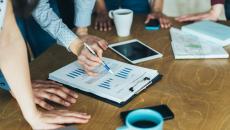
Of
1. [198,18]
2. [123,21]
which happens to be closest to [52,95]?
[123,21]

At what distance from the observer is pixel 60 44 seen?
1579 mm

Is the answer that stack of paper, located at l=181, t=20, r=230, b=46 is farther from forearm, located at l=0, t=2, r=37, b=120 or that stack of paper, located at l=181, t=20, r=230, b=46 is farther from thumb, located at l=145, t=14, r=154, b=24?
forearm, located at l=0, t=2, r=37, b=120

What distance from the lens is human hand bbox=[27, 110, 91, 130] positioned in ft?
3.45

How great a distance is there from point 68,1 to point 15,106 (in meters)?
1.21

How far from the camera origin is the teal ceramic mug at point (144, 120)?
0.85 metres

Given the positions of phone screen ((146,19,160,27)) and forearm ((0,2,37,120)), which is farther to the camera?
phone screen ((146,19,160,27))

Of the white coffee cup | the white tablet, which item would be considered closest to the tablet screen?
the white tablet

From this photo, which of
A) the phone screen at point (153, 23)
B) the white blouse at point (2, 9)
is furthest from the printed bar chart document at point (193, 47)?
the white blouse at point (2, 9)

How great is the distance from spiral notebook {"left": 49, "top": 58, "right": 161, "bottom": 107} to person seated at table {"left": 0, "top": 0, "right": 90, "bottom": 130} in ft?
0.43

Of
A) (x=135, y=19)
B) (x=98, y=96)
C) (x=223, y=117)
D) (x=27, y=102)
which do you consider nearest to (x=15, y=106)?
(x=27, y=102)

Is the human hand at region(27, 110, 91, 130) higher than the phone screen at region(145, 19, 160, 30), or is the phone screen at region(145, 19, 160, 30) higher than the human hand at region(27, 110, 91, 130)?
the human hand at region(27, 110, 91, 130)

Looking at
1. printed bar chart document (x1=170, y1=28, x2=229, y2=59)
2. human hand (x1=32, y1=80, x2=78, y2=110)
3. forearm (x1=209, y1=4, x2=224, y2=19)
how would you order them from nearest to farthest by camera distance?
human hand (x1=32, y1=80, x2=78, y2=110), printed bar chart document (x1=170, y1=28, x2=229, y2=59), forearm (x1=209, y1=4, x2=224, y2=19)

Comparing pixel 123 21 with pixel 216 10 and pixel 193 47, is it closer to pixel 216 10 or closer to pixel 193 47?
pixel 193 47

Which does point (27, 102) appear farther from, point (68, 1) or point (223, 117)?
point (68, 1)
